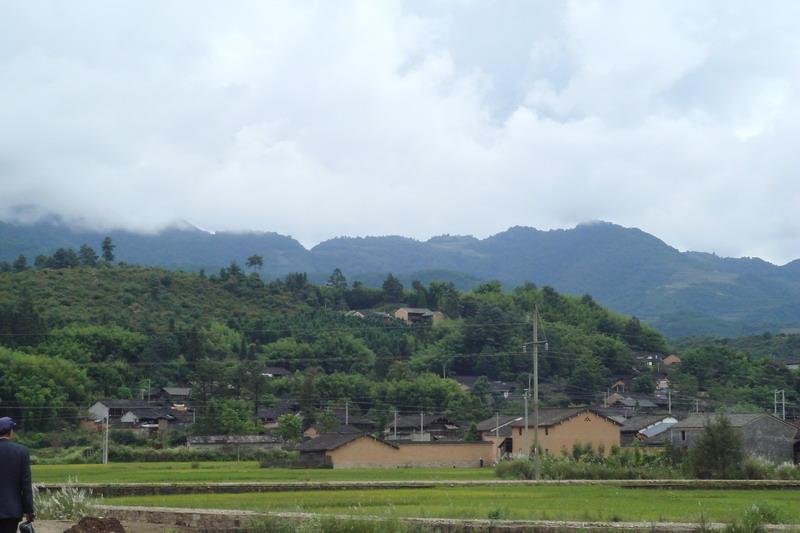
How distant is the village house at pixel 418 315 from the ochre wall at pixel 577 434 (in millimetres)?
88140

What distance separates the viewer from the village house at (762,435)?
210 feet

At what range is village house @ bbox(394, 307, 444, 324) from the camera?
162500 millimetres

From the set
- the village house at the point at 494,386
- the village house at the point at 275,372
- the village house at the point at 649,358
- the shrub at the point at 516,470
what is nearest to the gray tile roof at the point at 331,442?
the shrub at the point at 516,470

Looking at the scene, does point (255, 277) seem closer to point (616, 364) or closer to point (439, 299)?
point (439, 299)

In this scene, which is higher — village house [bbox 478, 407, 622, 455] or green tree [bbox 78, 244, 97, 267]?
green tree [bbox 78, 244, 97, 267]

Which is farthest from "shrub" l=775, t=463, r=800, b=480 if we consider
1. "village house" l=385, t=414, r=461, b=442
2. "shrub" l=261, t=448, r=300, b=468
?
"village house" l=385, t=414, r=461, b=442

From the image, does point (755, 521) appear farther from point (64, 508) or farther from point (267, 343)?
point (267, 343)

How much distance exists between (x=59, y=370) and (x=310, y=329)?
43.1m

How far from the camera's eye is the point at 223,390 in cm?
10131

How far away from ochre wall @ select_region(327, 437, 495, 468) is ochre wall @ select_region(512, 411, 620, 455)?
311 cm

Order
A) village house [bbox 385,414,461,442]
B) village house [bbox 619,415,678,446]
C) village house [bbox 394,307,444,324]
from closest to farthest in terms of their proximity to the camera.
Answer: village house [bbox 619,415,678,446], village house [bbox 385,414,461,442], village house [bbox 394,307,444,324]

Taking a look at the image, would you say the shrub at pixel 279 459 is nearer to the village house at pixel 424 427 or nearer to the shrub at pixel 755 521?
the village house at pixel 424 427

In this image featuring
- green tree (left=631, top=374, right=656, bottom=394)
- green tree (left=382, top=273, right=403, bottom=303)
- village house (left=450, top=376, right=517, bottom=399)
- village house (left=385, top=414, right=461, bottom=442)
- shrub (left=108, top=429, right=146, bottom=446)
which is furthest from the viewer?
green tree (left=382, top=273, right=403, bottom=303)

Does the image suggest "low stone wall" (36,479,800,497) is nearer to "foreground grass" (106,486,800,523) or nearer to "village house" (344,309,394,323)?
"foreground grass" (106,486,800,523)
